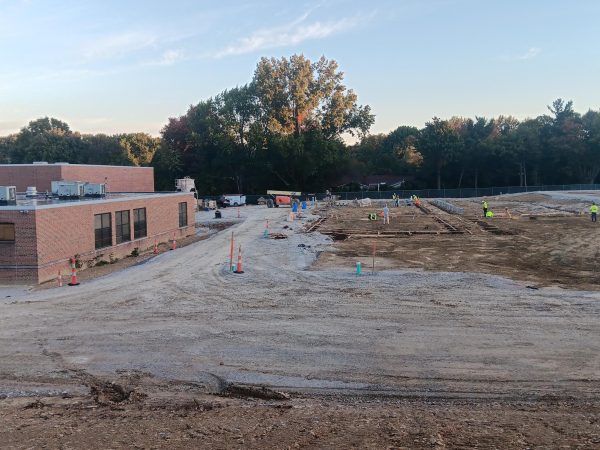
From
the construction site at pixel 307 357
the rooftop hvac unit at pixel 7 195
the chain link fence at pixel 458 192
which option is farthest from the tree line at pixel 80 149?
the construction site at pixel 307 357

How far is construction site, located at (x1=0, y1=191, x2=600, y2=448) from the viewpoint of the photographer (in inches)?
310

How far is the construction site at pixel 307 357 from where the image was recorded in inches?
310

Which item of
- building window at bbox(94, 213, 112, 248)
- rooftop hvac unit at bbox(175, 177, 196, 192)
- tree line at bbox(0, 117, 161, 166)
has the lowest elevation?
building window at bbox(94, 213, 112, 248)

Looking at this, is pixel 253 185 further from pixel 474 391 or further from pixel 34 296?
pixel 474 391

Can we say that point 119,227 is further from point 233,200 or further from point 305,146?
point 305,146

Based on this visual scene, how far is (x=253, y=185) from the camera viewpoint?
300ft

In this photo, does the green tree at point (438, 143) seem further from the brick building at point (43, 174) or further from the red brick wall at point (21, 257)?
the red brick wall at point (21, 257)

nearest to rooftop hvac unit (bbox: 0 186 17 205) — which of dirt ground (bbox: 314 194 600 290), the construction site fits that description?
the construction site

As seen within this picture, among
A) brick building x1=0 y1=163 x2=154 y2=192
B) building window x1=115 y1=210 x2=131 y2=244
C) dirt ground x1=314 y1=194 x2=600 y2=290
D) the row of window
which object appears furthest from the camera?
brick building x1=0 y1=163 x2=154 y2=192

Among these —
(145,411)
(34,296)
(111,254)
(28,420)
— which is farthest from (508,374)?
(111,254)

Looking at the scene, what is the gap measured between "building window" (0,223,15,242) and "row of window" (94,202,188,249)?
5.23 m

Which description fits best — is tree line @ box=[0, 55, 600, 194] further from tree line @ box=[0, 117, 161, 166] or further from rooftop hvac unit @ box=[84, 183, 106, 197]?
rooftop hvac unit @ box=[84, 183, 106, 197]

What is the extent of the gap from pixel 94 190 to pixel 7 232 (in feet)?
32.3

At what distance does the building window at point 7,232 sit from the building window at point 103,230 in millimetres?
5233
